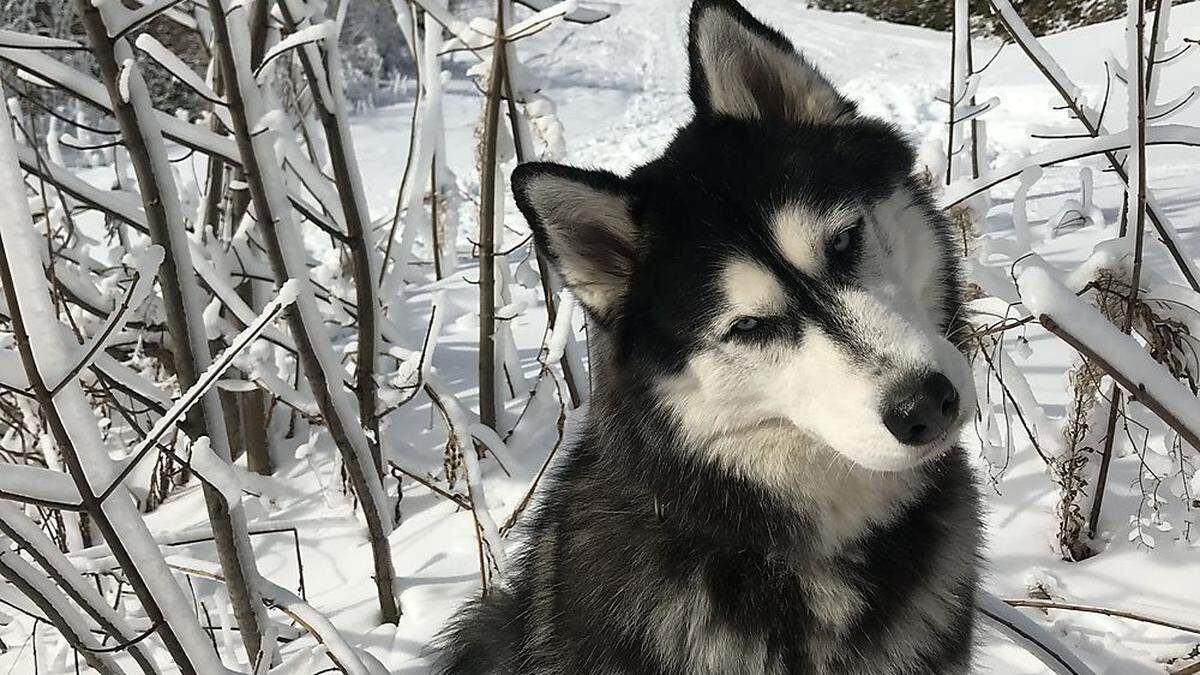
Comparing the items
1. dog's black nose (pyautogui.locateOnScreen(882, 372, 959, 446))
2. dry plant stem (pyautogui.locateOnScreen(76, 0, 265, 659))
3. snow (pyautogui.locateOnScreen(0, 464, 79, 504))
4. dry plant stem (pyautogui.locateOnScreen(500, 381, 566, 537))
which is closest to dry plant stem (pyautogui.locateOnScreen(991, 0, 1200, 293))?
dog's black nose (pyautogui.locateOnScreen(882, 372, 959, 446))

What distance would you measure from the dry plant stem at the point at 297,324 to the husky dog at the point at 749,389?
91 cm

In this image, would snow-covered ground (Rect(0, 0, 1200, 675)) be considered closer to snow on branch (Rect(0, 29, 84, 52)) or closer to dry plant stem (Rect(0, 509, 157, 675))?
dry plant stem (Rect(0, 509, 157, 675))

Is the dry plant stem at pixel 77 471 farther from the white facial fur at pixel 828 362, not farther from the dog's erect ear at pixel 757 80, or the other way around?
the dog's erect ear at pixel 757 80

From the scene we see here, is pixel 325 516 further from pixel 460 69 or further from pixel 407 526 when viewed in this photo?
pixel 460 69

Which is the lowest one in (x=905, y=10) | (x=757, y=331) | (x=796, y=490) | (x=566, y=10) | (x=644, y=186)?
(x=905, y=10)

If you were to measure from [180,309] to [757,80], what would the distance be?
1.41m

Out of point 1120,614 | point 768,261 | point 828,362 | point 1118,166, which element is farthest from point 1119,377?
point 1118,166

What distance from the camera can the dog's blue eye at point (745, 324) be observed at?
1.73 meters

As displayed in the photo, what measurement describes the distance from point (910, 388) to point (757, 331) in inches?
12.9

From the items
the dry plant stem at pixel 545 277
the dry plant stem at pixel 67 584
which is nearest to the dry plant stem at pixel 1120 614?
the dry plant stem at pixel 545 277

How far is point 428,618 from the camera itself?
9.55 ft

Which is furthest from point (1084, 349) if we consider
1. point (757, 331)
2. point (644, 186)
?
point (644, 186)

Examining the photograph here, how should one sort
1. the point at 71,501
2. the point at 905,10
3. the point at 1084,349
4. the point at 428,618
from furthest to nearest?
the point at 905,10
the point at 428,618
the point at 71,501
the point at 1084,349

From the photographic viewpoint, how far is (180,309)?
2086 mm
